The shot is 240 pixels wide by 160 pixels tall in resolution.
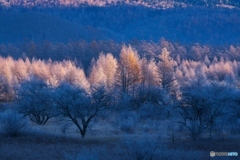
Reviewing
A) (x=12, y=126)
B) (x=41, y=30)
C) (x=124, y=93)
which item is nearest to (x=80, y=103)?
(x=12, y=126)

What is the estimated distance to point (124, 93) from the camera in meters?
61.8

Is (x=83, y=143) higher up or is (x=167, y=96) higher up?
(x=167, y=96)

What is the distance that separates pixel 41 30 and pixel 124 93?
132 metres

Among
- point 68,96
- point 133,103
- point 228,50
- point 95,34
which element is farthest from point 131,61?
point 95,34

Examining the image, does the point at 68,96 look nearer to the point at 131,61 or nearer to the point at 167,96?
the point at 167,96

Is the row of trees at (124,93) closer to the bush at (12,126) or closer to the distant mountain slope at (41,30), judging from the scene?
the bush at (12,126)

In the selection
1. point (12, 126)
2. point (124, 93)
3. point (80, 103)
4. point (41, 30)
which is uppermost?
point (41, 30)

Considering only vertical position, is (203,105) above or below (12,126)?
above

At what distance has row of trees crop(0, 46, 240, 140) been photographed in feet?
122

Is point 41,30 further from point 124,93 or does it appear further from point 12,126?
point 12,126

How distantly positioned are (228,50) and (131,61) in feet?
193

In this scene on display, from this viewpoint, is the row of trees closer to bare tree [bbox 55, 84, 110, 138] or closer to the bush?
bare tree [bbox 55, 84, 110, 138]

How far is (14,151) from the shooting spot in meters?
28.0

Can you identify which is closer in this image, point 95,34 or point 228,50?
point 228,50
